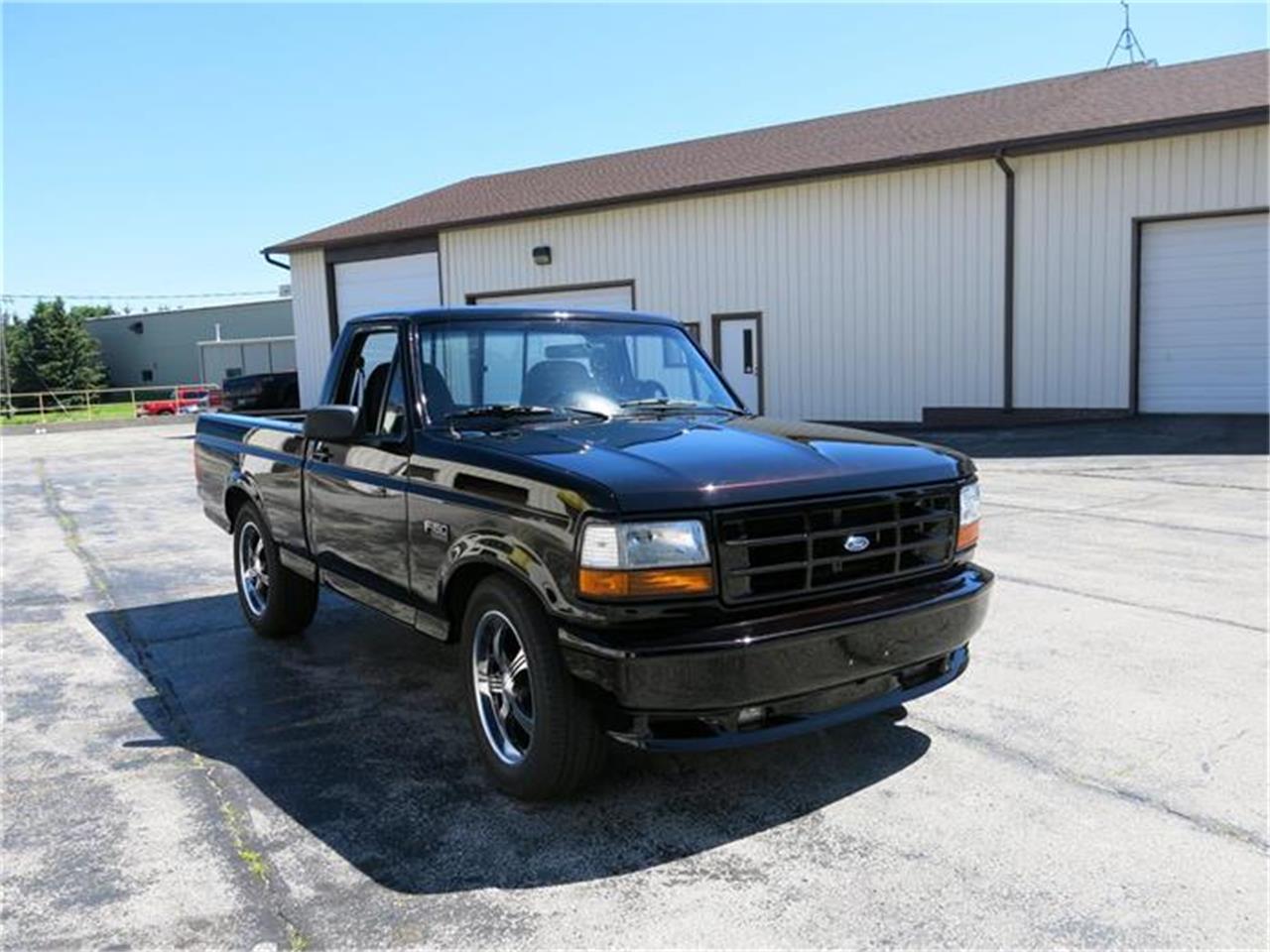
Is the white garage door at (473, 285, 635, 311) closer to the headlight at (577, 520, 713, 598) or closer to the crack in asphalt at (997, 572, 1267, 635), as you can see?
the crack in asphalt at (997, 572, 1267, 635)

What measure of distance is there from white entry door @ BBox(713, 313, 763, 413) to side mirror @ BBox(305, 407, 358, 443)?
51.4 ft

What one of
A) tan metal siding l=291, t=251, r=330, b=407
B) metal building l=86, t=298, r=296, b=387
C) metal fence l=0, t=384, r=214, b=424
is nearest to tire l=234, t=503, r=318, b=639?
tan metal siding l=291, t=251, r=330, b=407

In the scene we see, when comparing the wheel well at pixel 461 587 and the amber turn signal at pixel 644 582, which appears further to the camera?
the wheel well at pixel 461 587

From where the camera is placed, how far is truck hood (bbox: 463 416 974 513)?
3.25m

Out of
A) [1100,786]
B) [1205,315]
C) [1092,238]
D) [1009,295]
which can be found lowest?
[1100,786]

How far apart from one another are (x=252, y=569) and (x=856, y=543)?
13.4 ft

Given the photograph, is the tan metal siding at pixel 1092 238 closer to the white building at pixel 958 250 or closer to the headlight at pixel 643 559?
the white building at pixel 958 250

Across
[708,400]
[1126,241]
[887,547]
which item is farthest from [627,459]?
[1126,241]

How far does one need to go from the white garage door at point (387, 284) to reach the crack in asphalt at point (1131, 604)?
19.8 meters

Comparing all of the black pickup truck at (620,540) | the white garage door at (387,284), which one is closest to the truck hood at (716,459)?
the black pickup truck at (620,540)

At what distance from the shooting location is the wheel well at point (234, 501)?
6102 millimetres

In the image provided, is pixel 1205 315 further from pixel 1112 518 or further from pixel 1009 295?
pixel 1112 518

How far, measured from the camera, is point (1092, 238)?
51.7 feet

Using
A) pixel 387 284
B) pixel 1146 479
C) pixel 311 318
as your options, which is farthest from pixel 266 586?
pixel 311 318
